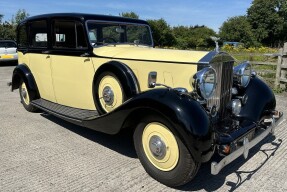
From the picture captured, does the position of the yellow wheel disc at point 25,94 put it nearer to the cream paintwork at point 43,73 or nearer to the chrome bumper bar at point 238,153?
the cream paintwork at point 43,73

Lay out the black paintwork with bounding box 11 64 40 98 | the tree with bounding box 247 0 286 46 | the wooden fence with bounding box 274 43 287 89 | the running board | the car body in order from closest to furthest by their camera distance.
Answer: the running board < the black paintwork with bounding box 11 64 40 98 < the wooden fence with bounding box 274 43 287 89 < the car body < the tree with bounding box 247 0 286 46

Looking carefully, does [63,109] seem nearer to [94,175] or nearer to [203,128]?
[94,175]

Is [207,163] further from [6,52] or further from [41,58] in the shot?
[6,52]

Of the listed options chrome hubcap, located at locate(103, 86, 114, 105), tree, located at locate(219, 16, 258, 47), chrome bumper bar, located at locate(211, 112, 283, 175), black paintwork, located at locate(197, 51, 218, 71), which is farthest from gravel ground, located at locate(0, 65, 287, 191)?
tree, located at locate(219, 16, 258, 47)

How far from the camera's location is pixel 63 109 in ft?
15.5

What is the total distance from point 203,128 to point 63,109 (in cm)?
267

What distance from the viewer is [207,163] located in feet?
12.2

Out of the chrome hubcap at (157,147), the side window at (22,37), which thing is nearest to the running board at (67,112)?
the chrome hubcap at (157,147)

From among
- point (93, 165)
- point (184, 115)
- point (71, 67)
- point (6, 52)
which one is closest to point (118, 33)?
point (71, 67)

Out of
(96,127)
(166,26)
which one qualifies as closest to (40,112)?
(96,127)

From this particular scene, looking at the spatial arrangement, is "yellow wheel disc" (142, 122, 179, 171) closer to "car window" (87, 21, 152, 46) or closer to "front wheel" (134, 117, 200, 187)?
"front wheel" (134, 117, 200, 187)

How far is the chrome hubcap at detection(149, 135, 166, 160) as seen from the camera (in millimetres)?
3091

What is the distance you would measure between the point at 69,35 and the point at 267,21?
56.0m

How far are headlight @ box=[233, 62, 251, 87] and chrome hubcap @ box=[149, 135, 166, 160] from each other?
1572 mm
